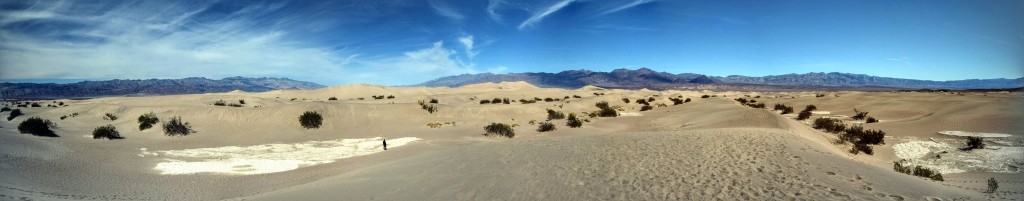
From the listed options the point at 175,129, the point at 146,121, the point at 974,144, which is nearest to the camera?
the point at 974,144

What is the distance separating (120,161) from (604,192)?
42.8 ft

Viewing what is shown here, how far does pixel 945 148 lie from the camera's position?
15.3 meters

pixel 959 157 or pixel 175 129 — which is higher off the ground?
pixel 175 129

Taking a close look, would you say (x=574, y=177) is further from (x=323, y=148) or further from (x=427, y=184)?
(x=323, y=148)

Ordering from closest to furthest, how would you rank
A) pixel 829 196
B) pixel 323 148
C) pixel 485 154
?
pixel 829 196 < pixel 485 154 < pixel 323 148

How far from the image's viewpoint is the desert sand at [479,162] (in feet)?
25.7

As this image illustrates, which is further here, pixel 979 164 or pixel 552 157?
pixel 979 164

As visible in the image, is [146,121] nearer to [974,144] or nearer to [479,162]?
[479,162]

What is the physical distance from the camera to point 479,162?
36.6ft

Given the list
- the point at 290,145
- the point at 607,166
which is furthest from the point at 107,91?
the point at 607,166

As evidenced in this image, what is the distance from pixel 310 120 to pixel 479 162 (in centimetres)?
1323

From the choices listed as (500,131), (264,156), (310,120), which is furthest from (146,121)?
(500,131)

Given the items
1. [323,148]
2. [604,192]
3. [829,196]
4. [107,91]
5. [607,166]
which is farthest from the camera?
[107,91]

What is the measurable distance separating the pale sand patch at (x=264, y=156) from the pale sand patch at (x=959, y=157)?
15.0 meters
